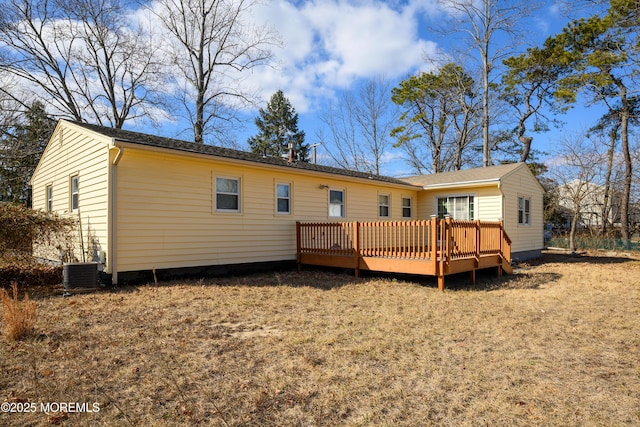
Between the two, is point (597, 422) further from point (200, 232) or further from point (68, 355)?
point (200, 232)

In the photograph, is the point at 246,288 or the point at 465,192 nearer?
the point at 246,288

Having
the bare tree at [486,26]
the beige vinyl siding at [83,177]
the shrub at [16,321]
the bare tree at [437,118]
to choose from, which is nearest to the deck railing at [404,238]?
the beige vinyl siding at [83,177]

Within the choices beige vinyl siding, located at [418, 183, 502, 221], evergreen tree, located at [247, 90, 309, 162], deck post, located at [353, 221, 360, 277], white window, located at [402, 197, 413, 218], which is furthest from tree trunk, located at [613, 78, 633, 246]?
evergreen tree, located at [247, 90, 309, 162]

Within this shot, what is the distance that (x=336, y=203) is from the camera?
12578 mm

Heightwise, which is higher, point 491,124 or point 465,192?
point 491,124

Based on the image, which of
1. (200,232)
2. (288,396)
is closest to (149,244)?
(200,232)

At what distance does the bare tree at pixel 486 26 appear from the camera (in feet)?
68.4

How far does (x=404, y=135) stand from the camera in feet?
92.7

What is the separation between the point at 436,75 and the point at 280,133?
1520 centimetres

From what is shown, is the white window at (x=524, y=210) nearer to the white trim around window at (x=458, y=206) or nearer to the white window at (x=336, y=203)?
the white trim around window at (x=458, y=206)

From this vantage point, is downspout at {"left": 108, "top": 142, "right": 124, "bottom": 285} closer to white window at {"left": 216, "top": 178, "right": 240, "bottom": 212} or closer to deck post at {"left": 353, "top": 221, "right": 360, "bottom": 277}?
white window at {"left": 216, "top": 178, "right": 240, "bottom": 212}

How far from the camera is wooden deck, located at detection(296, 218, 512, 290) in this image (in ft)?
26.9

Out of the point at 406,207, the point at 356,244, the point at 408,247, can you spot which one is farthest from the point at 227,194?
the point at 406,207

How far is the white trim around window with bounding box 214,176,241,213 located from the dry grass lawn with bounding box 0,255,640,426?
9.72 ft
